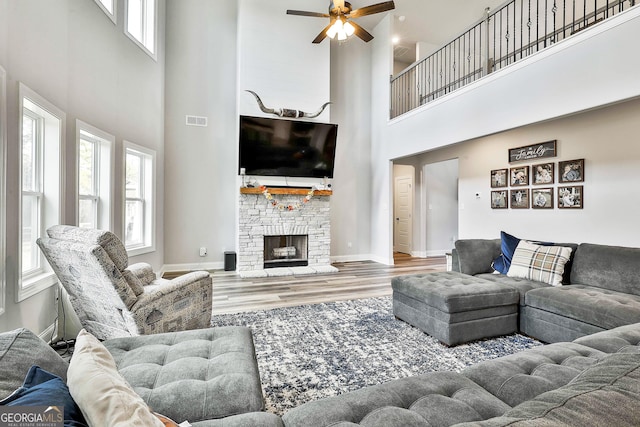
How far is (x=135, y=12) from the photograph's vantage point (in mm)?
4480

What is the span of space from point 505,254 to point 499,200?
224 centimetres

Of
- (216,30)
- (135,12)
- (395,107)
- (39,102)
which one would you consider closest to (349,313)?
(39,102)

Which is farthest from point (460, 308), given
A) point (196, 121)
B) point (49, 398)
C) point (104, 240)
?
point (196, 121)

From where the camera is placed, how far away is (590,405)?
64 cm

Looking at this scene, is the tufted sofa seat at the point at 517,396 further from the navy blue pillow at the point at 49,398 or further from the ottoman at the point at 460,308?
the ottoman at the point at 460,308

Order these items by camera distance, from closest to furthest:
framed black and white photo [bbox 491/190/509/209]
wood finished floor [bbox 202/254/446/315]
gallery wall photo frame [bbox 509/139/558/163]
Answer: wood finished floor [bbox 202/254/446/315], gallery wall photo frame [bbox 509/139/558/163], framed black and white photo [bbox 491/190/509/209]

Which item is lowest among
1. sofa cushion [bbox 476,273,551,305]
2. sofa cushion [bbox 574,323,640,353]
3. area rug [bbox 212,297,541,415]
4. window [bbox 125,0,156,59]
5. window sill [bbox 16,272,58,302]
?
area rug [bbox 212,297,541,415]

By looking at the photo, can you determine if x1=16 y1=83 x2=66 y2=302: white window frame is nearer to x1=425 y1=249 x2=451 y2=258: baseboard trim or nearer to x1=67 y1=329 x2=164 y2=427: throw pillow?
x1=67 y1=329 x2=164 y2=427: throw pillow

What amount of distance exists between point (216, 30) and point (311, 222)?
13.5 ft

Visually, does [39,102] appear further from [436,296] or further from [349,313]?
[436,296]

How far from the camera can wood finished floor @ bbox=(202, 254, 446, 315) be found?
381 cm

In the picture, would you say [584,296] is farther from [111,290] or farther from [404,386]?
[111,290]

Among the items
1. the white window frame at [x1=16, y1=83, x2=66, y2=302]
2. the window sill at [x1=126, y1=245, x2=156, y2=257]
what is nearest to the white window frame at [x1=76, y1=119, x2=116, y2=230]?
the window sill at [x1=126, y1=245, x2=156, y2=257]

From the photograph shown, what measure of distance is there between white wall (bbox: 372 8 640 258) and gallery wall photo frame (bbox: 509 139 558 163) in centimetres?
10
